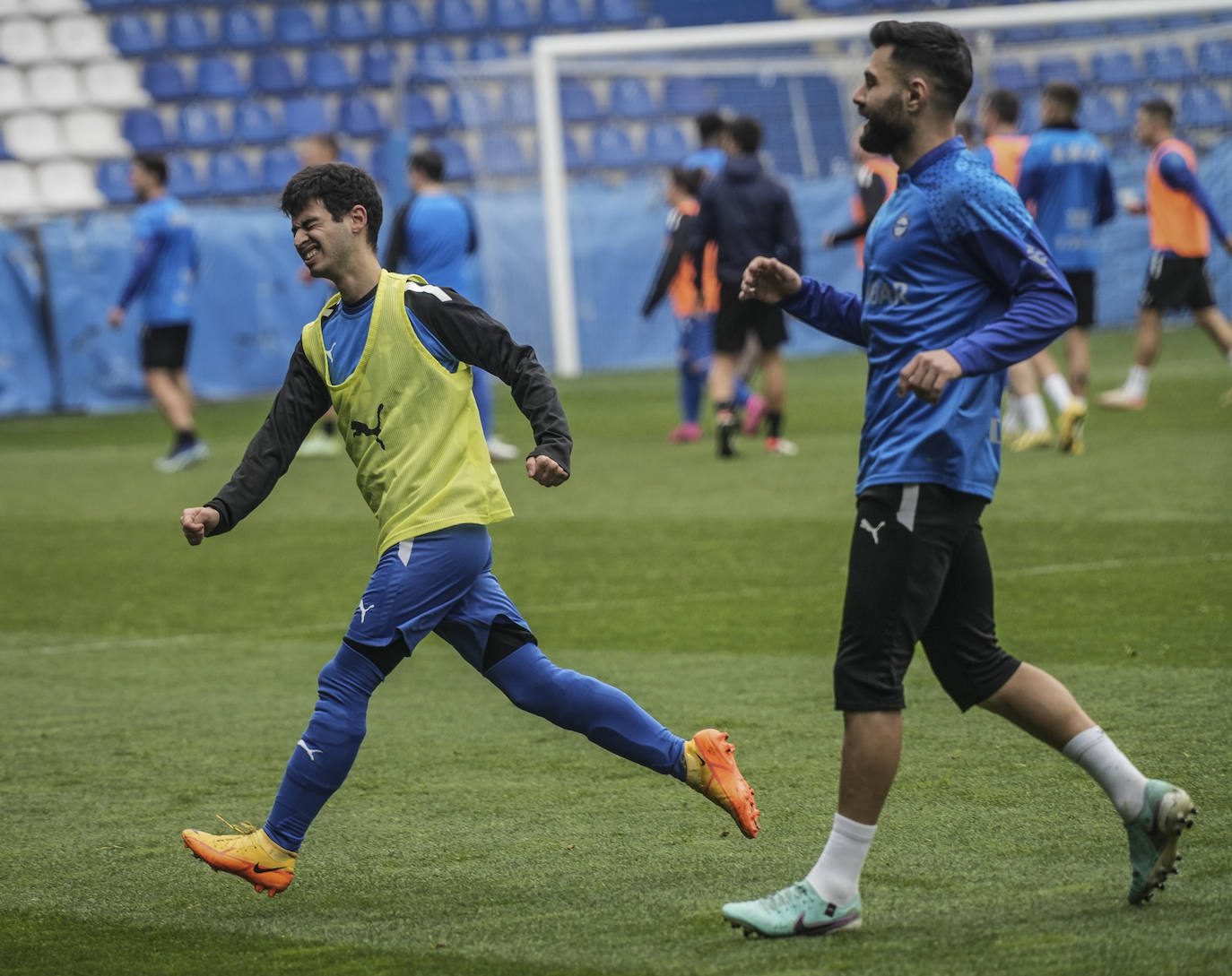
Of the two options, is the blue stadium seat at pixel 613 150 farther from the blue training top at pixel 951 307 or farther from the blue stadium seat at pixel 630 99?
the blue training top at pixel 951 307

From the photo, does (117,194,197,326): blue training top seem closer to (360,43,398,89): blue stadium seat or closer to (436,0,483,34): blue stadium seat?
(360,43,398,89): blue stadium seat

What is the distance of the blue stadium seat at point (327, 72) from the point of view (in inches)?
1083

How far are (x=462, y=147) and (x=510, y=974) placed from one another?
77.6 ft

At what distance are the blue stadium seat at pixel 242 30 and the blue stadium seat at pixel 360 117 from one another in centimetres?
220

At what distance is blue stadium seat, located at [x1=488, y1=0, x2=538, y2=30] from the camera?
28.4m

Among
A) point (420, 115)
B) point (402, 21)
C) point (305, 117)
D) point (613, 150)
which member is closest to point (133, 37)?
point (305, 117)

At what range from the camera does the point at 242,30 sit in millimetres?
28078

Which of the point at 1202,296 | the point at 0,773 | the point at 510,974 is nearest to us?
the point at 510,974

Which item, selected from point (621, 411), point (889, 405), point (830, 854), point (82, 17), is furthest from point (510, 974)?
point (82, 17)

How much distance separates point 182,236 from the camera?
1482 centimetres

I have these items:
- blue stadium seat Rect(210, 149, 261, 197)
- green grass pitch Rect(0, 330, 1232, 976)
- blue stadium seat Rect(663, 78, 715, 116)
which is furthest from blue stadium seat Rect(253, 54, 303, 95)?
green grass pitch Rect(0, 330, 1232, 976)

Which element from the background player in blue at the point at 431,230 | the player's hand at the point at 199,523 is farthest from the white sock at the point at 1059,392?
the player's hand at the point at 199,523

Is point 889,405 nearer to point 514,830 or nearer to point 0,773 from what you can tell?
point 514,830

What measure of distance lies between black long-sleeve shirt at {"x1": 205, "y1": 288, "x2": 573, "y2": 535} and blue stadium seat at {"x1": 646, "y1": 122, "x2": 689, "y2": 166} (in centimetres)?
2196
